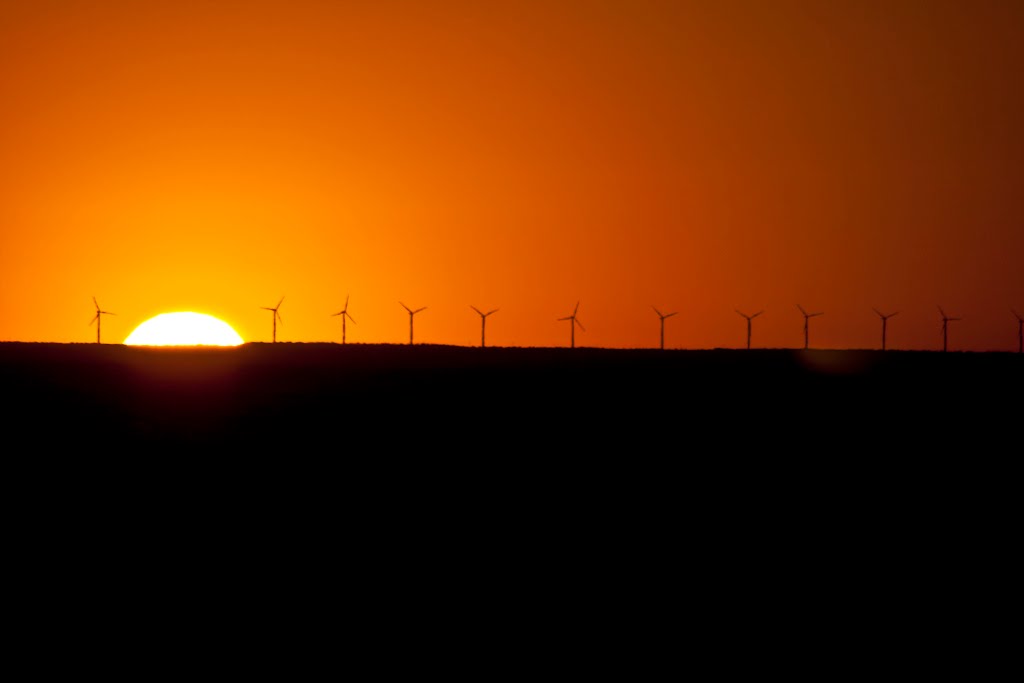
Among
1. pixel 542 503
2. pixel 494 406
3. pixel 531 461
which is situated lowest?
pixel 542 503

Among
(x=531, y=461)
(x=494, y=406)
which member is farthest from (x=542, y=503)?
(x=494, y=406)

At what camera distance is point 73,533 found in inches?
1414

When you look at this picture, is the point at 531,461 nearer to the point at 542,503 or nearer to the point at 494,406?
the point at 542,503

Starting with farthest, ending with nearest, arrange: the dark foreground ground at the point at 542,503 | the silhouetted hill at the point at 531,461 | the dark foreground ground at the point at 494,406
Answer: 1. the dark foreground ground at the point at 494,406
2. the silhouetted hill at the point at 531,461
3. the dark foreground ground at the point at 542,503

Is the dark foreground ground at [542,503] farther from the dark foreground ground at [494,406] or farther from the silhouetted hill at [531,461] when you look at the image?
the dark foreground ground at [494,406]

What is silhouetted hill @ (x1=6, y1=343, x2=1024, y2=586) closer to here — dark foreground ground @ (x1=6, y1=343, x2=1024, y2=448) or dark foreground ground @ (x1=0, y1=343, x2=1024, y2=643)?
dark foreground ground @ (x1=0, y1=343, x2=1024, y2=643)

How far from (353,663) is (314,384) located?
210ft

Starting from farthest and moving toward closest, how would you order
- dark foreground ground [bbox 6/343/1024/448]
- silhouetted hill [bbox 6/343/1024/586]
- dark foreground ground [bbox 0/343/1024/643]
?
1. dark foreground ground [bbox 6/343/1024/448]
2. silhouetted hill [bbox 6/343/1024/586]
3. dark foreground ground [bbox 0/343/1024/643]

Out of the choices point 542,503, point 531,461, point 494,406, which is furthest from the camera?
point 494,406

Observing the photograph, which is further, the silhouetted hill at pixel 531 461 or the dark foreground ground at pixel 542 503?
the silhouetted hill at pixel 531 461

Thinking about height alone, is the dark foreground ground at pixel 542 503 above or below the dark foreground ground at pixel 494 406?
below

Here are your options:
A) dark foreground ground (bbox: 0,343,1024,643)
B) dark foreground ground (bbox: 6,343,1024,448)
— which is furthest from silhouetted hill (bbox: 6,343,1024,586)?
dark foreground ground (bbox: 6,343,1024,448)

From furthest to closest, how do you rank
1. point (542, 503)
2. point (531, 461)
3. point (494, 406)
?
point (494, 406), point (531, 461), point (542, 503)

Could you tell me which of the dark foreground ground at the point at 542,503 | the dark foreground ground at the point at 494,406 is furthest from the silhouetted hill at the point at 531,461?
the dark foreground ground at the point at 494,406
